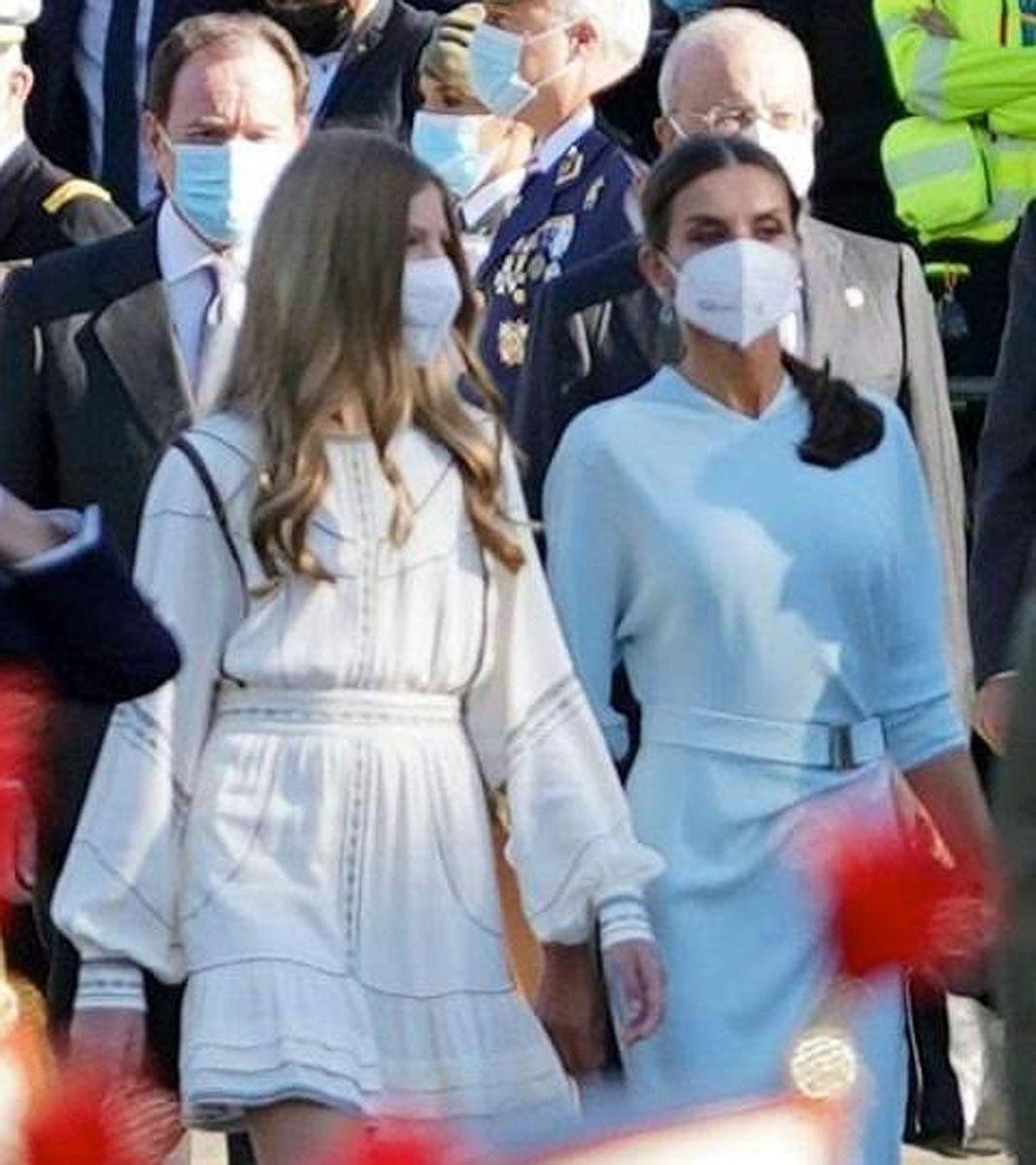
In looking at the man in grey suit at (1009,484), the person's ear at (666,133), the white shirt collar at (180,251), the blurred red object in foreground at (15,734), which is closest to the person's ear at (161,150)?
the white shirt collar at (180,251)

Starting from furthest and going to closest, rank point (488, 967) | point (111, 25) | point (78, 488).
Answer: point (111, 25)
point (78, 488)
point (488, 967)

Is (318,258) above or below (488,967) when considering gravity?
above

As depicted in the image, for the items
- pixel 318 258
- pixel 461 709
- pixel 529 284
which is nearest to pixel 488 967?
pixel 461 709

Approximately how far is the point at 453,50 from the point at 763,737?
2.74 metres

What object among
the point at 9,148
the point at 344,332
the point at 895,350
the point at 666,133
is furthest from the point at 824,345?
the point at 9,148

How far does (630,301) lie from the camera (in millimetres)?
7859

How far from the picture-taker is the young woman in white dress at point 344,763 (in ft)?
20.6

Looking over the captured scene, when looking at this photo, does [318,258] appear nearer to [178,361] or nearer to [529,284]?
[178,361]

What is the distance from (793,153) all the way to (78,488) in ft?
4.69

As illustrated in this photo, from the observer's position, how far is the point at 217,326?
26.0 feet

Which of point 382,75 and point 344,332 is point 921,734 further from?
point 382,75

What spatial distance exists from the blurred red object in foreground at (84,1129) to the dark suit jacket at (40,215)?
3758 millimetres

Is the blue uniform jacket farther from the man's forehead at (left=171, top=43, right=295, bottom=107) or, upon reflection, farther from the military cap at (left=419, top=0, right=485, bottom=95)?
the military cap at (left=419, top=0, right=485, bottom=95)

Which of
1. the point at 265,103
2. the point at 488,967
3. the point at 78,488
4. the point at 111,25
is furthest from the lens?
the point at 111,25
